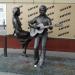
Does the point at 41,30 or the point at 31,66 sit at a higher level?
the point at 41,30

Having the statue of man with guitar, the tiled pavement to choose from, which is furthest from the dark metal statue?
the statue of man with guitar

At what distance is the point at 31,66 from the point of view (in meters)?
10.0

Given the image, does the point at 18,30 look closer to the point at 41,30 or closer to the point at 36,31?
the point at 36,31

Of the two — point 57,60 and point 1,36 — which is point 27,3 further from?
point 57,60

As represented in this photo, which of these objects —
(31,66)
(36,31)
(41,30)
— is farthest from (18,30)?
(31,66)

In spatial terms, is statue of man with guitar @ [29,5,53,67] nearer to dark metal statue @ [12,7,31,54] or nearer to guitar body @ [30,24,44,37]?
guitar body @ [30,24,44,37]

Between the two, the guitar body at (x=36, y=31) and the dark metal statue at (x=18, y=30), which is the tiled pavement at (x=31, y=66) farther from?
the guitar body at (x=36, y=31)

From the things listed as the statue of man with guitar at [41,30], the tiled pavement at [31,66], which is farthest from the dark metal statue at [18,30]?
the statue of man with guitar at [41,30]

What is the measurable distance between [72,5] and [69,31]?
0.86 metres

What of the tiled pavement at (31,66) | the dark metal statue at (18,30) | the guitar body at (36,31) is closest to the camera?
the tiled pavement at (31,66)

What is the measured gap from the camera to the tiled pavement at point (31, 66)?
372 inches

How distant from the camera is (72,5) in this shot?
37.9ft

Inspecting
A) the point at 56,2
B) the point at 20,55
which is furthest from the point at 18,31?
the point at 56,2

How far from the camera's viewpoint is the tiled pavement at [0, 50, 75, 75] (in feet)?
31.0
